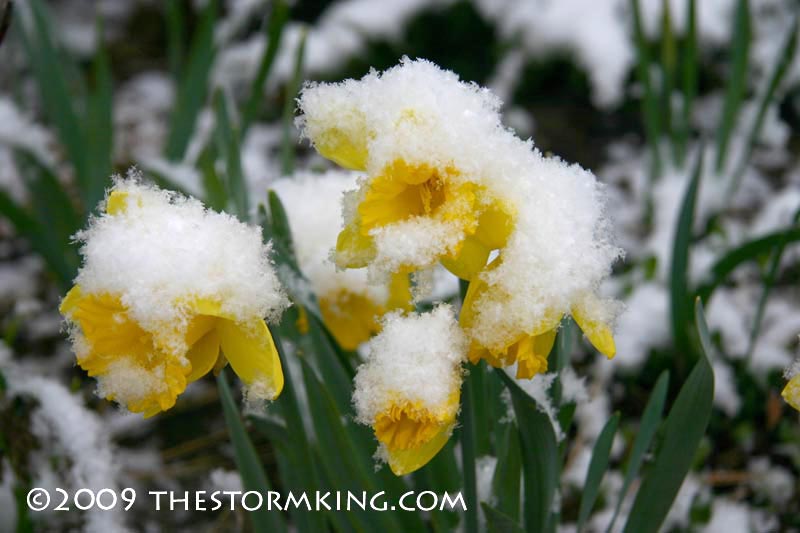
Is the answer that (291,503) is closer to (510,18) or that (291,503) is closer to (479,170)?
(479,170)

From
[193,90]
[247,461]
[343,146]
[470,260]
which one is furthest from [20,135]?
[470,260]

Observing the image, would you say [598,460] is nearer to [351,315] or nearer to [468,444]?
[468,444]

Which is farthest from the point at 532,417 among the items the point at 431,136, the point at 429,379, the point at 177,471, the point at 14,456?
the point at 177,471

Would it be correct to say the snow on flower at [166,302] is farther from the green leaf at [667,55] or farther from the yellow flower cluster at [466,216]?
the green leaf at [667,55]

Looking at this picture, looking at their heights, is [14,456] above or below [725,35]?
below

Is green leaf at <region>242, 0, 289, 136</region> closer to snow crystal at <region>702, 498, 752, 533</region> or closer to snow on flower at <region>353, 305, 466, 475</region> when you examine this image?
snow on flower at <region>353, 305, 466, 475</region>

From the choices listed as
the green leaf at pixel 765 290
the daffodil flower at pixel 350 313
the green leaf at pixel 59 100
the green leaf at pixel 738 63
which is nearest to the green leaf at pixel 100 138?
the green leaf at pixel 59 100
